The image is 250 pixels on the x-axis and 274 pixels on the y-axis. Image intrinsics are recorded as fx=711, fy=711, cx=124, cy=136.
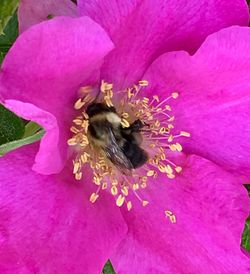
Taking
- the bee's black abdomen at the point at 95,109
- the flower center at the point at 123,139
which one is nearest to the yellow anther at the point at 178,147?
the flower center at the point at 123,139

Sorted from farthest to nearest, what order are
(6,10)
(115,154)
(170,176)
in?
1. (170,176)
2. (115,154)
3. (6,10)

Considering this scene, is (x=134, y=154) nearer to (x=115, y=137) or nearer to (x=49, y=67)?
(x=115, y=137)

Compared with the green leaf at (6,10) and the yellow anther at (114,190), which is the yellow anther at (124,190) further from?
the green leaf at (6,10)

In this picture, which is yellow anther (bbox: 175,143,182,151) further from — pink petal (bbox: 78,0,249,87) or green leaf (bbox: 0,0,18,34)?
green leaf (bbox: 0,0,18,34)

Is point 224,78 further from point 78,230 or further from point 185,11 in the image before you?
point 78,230

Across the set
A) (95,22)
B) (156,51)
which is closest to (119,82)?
(156,51)

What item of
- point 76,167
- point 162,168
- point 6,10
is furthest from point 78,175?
point 6,10

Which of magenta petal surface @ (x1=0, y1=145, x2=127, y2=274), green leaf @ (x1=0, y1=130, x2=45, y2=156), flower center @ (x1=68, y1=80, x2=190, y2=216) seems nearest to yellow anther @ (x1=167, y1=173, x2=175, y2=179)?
flower center @ (x1=68, y1=80, x2=190, y2=216)
